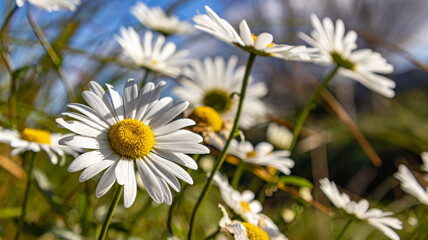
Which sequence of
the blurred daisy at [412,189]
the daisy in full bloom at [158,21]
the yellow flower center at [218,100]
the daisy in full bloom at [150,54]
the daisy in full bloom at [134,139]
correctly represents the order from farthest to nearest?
the daisy in full bloom at [158,21], the yellow flower center at [218,100], the daisy in full bloom at [150,54], the blurred daisy at [412,189], the daisy in full bloom at [134,139]

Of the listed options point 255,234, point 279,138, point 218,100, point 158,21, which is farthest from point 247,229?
point 158,21

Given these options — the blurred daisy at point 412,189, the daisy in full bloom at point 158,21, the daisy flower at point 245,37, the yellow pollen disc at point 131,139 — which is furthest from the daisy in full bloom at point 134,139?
Answer: the daisy in full bloom at point 158,21

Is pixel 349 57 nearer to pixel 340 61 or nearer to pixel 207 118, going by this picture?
pixel 340 61

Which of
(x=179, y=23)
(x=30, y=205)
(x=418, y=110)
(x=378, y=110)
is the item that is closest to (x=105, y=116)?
(x=30, y=205)

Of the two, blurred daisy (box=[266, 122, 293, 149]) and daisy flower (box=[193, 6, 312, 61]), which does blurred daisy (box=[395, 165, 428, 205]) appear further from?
blurred daisy (box=[266, 122, 293, 149])

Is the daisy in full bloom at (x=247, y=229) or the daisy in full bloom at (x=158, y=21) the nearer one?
the daisy in full bloom at (x=247, y=229)

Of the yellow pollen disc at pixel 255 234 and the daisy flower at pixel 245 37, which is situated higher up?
the daisy flower at pixel 245 37

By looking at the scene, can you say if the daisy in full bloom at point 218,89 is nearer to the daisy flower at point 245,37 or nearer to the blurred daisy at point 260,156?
the blurred daisy at point 260,156
